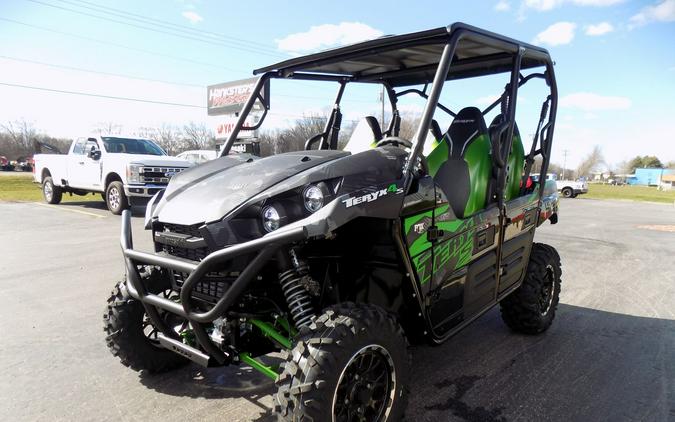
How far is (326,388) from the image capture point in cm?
198

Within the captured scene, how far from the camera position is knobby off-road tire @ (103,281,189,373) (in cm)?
289

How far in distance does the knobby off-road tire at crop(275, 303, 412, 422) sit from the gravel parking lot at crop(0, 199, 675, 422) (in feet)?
1.79

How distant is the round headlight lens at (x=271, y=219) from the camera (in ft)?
7.22

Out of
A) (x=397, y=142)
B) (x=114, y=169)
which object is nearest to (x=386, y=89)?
(x=397, y=142)

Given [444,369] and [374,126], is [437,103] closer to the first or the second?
[374,126]

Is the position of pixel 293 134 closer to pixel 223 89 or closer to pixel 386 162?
pixel 386 162

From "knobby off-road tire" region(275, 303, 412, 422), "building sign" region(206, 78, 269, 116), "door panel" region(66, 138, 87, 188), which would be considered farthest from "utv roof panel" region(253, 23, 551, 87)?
"building sign" region(206, 78, 269, 116)

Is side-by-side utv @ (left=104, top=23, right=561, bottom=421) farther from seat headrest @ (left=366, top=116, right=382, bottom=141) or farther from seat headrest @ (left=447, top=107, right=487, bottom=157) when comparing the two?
seat headrest @ (left=366, top=116, right=382, bottom=141)

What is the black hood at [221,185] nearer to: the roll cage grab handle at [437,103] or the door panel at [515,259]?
the roll cage grab handle at [437,103]

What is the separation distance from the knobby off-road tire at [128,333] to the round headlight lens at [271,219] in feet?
3.67

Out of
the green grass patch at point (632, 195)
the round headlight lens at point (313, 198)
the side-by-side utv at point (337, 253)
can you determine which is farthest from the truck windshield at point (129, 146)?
the green grass patch at point (632, 195)

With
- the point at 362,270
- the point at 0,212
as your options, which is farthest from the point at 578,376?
the point at 0,212

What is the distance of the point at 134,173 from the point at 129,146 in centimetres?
181

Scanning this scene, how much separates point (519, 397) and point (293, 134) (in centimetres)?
360
